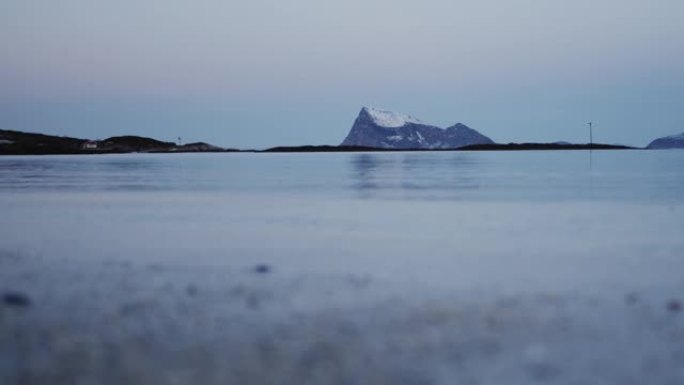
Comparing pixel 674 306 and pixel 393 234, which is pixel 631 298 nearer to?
pixel 674 306

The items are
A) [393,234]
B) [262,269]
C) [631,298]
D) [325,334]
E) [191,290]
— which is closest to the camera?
[325,334]

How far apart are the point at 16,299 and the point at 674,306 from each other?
8.59m

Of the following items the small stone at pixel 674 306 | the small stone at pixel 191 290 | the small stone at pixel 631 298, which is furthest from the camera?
the small stone at pixel 191 290

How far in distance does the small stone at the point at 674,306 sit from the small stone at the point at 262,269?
606 cm

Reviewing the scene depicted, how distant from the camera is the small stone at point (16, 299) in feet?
31.2

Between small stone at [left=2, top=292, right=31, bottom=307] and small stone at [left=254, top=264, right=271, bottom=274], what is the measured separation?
363cm

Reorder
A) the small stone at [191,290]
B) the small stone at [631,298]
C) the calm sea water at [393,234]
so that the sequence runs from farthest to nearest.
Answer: the calm sea water at [393,234]
the small stone at [191,290]
the small stone at [631,298]

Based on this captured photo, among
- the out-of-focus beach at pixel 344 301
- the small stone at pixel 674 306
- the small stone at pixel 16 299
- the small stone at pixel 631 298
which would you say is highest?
the small stone at pixel 16 299

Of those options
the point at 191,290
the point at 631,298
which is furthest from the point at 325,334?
the point at 631,298

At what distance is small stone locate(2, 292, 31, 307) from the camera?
31.2 feet

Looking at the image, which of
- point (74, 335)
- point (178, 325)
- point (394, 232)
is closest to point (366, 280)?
point (178, 325)

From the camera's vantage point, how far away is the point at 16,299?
9.80 m

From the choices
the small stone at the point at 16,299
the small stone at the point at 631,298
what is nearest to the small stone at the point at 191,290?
the small stone at the point at 16,299

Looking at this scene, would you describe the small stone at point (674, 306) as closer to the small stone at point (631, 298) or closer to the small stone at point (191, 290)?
the small stone at point (631, 298)
